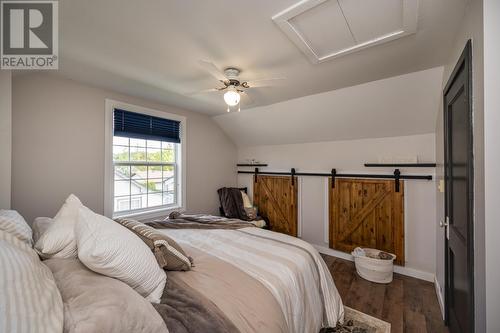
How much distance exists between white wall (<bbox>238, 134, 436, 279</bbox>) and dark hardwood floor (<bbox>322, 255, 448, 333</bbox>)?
15.2 inches

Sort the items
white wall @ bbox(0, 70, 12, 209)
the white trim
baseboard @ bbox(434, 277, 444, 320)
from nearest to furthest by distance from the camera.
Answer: white wall @ bbox(0, 70, 12, 209) < baseboard @ bbox(434, 277, 444, 320) < the white trim

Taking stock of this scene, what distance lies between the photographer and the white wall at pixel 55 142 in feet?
7.25

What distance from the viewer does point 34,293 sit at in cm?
68

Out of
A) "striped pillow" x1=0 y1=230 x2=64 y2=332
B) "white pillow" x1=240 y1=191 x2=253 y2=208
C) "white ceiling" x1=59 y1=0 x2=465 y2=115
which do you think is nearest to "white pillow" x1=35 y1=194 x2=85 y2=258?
"striped pillow" x1=0 y1=230 x2=64 y2=332

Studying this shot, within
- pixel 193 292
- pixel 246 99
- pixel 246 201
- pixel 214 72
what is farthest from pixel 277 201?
pixel 193 292

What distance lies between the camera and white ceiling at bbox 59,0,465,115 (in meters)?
1.38

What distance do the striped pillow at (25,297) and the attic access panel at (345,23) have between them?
1.81 m

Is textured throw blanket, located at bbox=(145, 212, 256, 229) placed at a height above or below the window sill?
above

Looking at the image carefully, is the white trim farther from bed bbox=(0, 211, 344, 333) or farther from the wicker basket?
bed bbox=(0, 211, 344, 333)

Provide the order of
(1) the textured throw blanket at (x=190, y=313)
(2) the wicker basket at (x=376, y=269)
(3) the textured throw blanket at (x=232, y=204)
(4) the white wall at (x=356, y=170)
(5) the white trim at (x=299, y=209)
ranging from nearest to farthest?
(1) the textured throw blanket at (x=190, y=313)
(2) the wicker basket at (x=376, y=269)
(4) the white wall at (x=356, y=170)
(5) the white trim at (x=299, y=209)
(3) the textured throw blanket at (x=232, y=204)

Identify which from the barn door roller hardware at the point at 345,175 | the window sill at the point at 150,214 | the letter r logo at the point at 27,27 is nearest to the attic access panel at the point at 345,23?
the letter r logo at the point at 27,27

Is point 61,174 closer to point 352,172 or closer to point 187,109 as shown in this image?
point 187,109

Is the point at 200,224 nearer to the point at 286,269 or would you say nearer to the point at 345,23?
the point at 286,269

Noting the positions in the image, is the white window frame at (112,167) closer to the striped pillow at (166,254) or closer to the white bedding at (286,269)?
the white bedding at (286,269)
